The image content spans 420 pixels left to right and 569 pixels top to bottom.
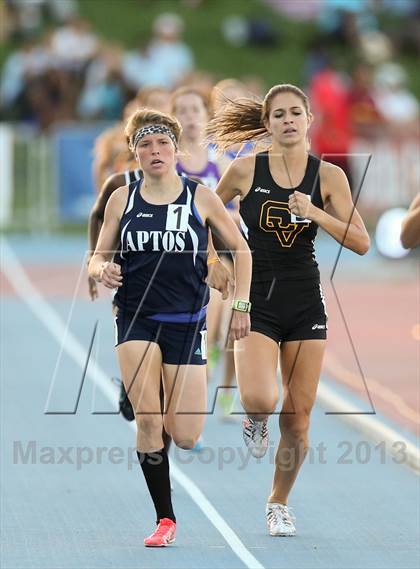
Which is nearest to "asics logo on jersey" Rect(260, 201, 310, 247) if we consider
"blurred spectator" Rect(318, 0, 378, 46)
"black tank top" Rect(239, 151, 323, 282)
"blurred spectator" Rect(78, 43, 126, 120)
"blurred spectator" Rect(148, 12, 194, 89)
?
"black tank top" Rect(239, 151, 323, 282)

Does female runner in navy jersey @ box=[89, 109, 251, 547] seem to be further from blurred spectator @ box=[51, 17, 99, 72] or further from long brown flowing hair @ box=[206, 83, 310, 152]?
blurred spectator @ box=[51, 17, 99, 72]

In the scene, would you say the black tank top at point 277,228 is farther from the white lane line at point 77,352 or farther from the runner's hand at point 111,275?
the white lane line at point 77,352

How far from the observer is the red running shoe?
8.62 metres

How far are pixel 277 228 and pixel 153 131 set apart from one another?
848mm

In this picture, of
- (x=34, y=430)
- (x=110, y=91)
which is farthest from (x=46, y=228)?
(x=34, y=430)

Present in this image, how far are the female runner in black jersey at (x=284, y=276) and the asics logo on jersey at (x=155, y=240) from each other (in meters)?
0.59

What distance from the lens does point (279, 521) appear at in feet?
29.5

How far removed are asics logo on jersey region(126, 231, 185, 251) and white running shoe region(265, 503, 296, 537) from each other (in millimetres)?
1606

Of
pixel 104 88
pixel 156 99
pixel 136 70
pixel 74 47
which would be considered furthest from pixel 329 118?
pixel 156 99

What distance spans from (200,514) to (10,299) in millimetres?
11505

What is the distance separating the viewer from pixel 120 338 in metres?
8.59

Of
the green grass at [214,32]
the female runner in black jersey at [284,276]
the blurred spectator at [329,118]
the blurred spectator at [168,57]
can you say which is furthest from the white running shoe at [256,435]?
the green grass at [214,32]

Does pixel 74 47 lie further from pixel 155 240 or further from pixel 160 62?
pixel 155 240

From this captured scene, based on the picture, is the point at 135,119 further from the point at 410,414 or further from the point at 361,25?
the point at 361,25
